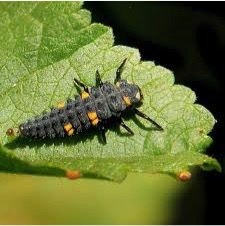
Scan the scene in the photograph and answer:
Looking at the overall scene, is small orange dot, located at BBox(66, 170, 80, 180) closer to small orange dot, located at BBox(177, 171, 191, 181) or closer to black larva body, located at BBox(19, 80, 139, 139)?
small orange dot, located at BBox(177, 171, 191, 181)

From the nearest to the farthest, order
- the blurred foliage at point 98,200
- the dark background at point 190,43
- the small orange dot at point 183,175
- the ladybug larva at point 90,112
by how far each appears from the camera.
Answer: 1. the small orange dot at point 183,175
2. the ladybug larva at point 90,112
3. the dark background at point 190,43
4. the blurred foliage at point 98,200

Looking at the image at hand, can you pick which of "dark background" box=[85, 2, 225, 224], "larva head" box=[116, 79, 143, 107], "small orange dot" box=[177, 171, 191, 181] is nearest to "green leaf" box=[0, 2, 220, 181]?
"larva head" box=[116, 79, 143, 107]

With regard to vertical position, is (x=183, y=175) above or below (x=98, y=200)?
above

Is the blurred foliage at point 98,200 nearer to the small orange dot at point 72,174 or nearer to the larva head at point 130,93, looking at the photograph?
the larva head at point 130,93

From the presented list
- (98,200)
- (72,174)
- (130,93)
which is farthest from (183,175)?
(98,200)

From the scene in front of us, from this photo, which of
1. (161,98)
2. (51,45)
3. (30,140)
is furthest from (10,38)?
(161,98)

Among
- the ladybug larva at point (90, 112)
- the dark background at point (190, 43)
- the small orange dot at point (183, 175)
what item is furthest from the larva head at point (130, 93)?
the dark background at point (190, 43)

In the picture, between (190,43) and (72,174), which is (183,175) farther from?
(190,43)

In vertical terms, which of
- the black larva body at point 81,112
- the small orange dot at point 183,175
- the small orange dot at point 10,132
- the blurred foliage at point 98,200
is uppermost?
the small orange dot at point 183,175
